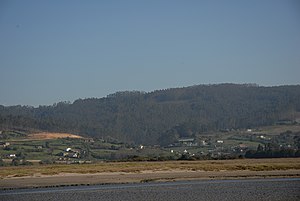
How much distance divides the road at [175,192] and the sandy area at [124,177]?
373 centimetres

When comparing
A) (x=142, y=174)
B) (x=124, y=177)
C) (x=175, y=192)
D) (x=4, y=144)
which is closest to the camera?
(x=175, y=192)

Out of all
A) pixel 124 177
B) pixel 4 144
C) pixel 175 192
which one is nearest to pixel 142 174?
pixel 124 177

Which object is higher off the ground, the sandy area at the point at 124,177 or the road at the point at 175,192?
the sandy area at the point at 124,177

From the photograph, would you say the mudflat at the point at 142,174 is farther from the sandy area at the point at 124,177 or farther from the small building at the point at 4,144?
the small building at the point at 4,144

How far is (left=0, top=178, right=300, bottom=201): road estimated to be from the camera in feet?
119

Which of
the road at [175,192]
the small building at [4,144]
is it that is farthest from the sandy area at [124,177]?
the small building at [4,144]

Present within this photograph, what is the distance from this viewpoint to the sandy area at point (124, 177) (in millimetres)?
50312

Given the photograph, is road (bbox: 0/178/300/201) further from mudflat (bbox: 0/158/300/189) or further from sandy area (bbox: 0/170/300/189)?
mudflat (bbox: 0/158/300/189)

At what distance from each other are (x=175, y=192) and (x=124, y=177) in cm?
1537

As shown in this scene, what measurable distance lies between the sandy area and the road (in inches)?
147

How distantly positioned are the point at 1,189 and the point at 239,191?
20418 millimetres

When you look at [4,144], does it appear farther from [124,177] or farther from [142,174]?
[124,177]

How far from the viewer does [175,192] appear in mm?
40125

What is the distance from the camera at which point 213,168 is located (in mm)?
62438
